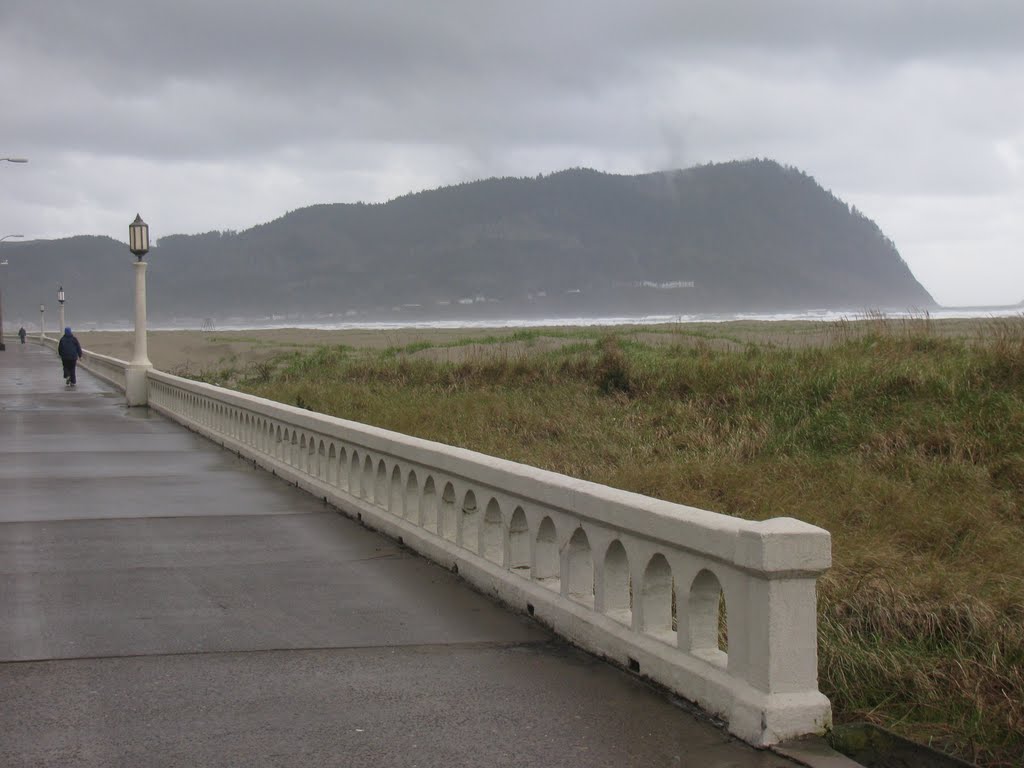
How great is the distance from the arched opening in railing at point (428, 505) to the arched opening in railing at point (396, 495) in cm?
55

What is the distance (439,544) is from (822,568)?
4.13m

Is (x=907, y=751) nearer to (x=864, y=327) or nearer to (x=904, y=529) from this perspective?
(x=904, y=529)

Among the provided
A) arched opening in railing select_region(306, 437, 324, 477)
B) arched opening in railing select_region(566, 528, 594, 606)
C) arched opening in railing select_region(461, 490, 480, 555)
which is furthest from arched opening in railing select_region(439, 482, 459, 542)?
arched opening in railing select_region(306, 437, 324, 477)

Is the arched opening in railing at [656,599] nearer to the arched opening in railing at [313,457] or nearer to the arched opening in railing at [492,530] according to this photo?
the arched opening in railing at [492,530]

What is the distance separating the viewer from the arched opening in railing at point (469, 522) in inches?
320

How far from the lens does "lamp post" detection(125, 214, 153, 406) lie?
26953 millimetres

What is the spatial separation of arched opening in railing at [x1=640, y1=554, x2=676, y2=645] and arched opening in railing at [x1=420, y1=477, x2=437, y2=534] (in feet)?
11.4

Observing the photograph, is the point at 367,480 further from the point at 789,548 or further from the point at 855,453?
the point at 789,548

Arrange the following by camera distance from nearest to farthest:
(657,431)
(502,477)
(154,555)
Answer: (502,477) < (154,555) < (657,431)

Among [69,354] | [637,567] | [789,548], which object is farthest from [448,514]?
[69,354]

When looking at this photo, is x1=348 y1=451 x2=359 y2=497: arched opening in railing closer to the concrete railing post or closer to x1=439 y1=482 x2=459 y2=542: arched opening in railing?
x1=439 y1=482 x2=459 y2=542: arched opening in railing

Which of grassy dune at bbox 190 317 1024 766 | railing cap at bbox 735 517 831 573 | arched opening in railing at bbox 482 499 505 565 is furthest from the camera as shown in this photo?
arched opening in railing at bbox 482 499 505 565

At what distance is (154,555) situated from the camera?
9.09m

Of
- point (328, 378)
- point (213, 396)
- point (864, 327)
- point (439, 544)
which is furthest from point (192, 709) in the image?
point (328, 378)
